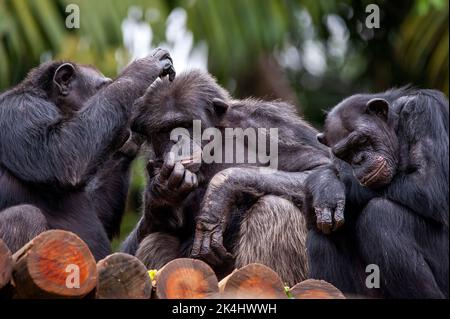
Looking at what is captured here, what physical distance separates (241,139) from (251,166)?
0.92 ft

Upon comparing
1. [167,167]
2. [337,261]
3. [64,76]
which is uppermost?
[64,76]

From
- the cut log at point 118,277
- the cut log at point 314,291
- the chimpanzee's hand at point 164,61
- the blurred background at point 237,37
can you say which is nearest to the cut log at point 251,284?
the cut log at point 314,291

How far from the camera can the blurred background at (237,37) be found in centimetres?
1229

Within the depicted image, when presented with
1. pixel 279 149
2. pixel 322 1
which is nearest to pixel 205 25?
pixel 322 1

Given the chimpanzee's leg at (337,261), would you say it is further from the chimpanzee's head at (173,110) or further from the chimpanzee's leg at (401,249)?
the chimpanzee's head at (173,110)

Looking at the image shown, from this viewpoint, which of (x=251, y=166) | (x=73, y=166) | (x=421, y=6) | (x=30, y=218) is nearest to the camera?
(x=30, y=218)

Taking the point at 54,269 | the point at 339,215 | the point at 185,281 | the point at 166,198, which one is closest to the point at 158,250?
the point at 166,198

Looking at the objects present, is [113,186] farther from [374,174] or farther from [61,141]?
[374,174]

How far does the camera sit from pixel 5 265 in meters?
5.16

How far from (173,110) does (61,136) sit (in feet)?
3.04

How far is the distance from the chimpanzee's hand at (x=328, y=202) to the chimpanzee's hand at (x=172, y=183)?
0.90 metres

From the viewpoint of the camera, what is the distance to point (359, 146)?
705 cm

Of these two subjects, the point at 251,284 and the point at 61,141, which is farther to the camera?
the point at 61,141
